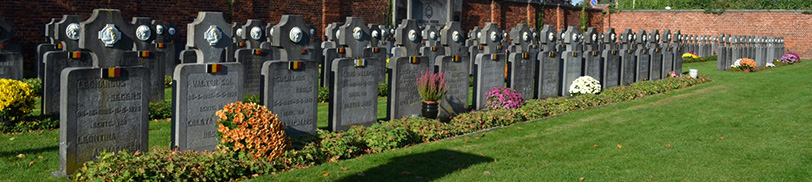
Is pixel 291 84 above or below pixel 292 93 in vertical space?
above

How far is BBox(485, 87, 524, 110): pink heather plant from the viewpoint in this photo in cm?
1323

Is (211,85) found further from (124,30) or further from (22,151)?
(22,151)

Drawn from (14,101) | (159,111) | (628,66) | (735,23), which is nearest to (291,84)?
(159,111)

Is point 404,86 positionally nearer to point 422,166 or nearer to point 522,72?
point 422,166

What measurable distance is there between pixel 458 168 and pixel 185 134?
307 centimetres

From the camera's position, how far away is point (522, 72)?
1485cm

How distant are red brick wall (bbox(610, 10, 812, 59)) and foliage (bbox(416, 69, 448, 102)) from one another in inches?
1593

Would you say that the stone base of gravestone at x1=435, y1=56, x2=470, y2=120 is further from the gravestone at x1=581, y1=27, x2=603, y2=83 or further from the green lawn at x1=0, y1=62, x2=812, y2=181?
the gravestone at x1=581, y1=27, x2=603, y2=83

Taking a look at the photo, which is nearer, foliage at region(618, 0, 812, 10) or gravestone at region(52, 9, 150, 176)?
gravestone at region(52, 9, 150, 176)

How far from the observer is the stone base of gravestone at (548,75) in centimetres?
1558

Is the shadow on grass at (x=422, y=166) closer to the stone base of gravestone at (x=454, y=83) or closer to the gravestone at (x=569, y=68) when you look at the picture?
the stone base of gravestone at (x=454, y=83)

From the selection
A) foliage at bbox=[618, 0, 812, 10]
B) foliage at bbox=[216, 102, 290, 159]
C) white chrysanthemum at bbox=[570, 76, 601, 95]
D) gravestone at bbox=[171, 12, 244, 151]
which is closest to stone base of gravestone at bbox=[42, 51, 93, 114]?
gravestone at bbox=[171, 12, 244, 151]

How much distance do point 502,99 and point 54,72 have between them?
7.55 metres

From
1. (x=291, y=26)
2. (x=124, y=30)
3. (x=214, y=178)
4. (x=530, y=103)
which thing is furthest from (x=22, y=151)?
(x=530, y=103)
